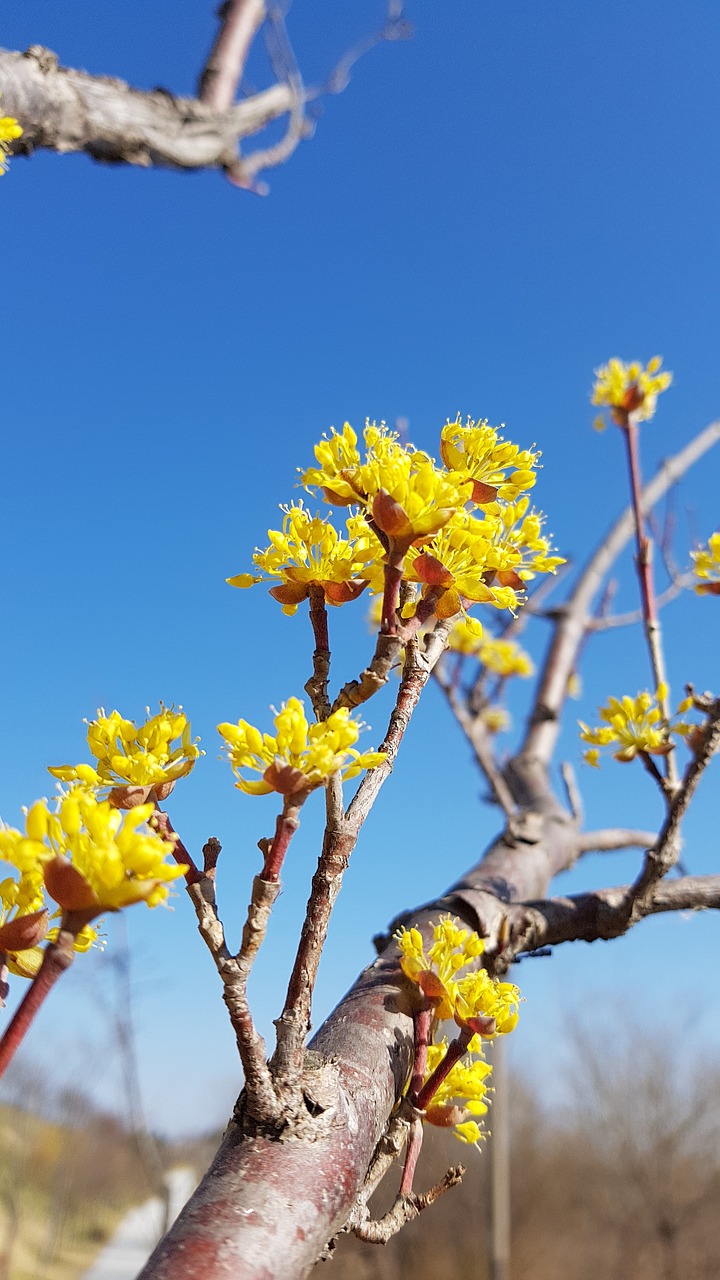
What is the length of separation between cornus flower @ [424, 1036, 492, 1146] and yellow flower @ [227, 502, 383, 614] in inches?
20.5

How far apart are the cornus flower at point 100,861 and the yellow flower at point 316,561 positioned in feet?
1.16

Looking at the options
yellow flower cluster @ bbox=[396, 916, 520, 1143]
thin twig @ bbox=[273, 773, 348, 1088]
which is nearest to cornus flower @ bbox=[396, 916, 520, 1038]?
yellow flower cluster @ bbox=[396, 916, 520, 1143]

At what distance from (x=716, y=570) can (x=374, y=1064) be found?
108 cm

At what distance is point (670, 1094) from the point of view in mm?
15836

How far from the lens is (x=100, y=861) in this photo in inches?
18.9

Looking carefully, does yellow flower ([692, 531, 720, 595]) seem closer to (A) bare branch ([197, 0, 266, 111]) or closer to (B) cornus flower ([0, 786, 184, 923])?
(B) cornus flower ([0, 786, 184, 923])

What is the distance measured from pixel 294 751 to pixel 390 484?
26cm

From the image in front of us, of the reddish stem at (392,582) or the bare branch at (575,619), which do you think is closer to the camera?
the reddish stem at (392,582)

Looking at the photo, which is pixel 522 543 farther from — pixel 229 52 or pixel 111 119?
pixel 229 52

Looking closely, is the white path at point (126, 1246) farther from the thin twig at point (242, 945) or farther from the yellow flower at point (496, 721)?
the thin twig at point (242, 945)

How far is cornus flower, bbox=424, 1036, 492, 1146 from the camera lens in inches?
35.6

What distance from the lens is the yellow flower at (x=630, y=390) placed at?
7.34 ft

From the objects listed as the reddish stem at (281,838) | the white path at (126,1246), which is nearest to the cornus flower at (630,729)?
the reddish stem at (281,838)

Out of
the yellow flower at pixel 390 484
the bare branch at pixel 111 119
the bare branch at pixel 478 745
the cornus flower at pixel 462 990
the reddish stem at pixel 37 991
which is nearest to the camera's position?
the reddish stem at pixel 37 991
